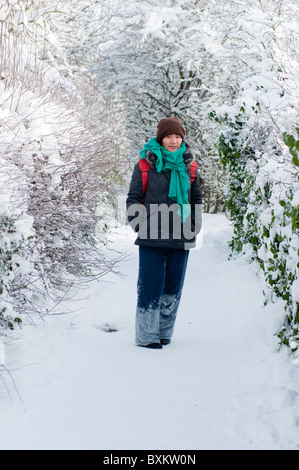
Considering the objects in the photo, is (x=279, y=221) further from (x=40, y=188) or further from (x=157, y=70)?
(x=157, y=70)

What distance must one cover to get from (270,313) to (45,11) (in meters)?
7.16

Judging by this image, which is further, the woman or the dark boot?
the dark boot

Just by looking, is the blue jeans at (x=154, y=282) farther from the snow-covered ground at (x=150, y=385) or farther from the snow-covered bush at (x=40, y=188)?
the snow-covered bush at (x=40, y=188)

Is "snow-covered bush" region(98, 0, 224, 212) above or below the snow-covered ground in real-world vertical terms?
above

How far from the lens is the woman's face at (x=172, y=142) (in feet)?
14.5

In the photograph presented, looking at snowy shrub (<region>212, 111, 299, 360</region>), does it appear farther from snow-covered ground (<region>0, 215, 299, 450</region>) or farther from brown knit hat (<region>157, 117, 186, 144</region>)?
brown knit hat (<region>157, 117, 186, 144</region>)

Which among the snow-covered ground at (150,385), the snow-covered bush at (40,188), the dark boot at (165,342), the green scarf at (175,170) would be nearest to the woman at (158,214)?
the green scarf at (175,170)

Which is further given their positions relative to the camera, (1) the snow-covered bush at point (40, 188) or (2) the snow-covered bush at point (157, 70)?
(2) the snow-covered bush at point (157, 70)

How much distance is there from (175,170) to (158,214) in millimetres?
398

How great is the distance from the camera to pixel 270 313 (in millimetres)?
4902

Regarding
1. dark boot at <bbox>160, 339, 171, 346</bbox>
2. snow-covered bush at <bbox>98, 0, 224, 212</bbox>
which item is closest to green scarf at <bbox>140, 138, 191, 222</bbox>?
dark boot at <bbox>160, 339, 171, 346</bbox>

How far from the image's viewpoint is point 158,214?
14.5 feet

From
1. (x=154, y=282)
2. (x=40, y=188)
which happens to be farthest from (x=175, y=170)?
(x=40, y=188)

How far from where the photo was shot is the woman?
440 cm
